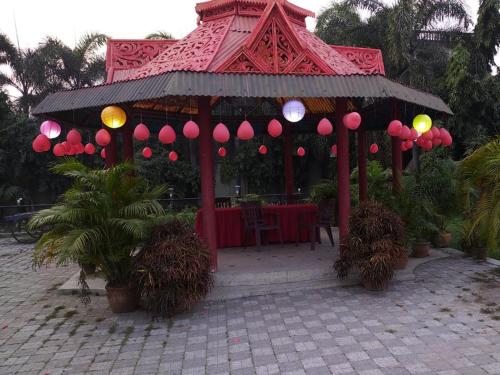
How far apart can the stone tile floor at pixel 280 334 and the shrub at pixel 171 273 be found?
0.91ft

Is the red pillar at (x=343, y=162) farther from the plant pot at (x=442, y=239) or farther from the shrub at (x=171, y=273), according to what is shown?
the plant pot at (x=442, y=239)

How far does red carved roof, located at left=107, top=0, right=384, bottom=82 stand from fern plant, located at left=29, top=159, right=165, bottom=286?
1918 mm

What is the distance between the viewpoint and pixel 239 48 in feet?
19.1

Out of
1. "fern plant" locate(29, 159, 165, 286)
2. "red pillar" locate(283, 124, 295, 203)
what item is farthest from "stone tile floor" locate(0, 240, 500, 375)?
"red pillar" locate(283, 124, 295, 203)

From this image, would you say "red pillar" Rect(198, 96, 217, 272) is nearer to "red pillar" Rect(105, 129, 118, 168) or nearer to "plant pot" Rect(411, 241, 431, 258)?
"red pillar" Rect(105, 129, 118, 168)

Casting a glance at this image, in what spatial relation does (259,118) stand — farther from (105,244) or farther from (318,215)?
(105,244)

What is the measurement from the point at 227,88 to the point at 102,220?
2571 mm

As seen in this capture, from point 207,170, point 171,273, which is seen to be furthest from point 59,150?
point 171,273

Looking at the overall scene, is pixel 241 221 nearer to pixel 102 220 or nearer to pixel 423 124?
pixel 102 220

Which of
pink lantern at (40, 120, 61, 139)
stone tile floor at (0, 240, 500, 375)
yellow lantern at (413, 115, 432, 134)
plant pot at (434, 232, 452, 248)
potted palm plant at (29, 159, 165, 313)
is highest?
pink lantern at (40, 120, 61, 139)

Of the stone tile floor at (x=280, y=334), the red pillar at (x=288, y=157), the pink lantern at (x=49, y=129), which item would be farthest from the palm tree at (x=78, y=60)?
the stone tile floor at (x=280, y=334)

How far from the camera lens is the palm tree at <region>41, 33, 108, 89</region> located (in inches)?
720

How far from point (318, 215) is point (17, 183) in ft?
52.1

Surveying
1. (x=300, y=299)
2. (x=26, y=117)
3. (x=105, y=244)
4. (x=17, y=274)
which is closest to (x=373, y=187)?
(x=300, y=299)
